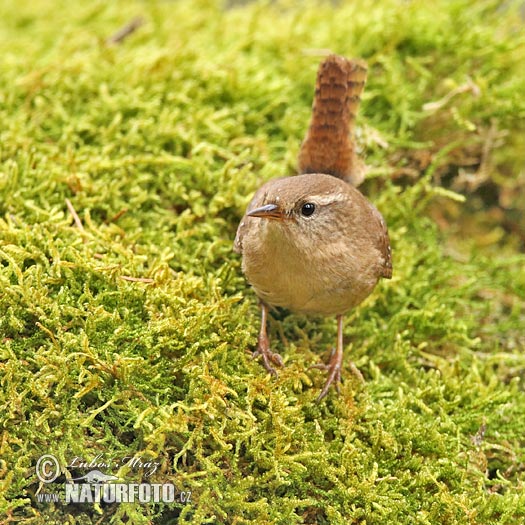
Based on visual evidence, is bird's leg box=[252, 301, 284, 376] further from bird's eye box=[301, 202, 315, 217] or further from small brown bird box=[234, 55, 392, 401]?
bird's eye box=[301, 202, 315, 217]

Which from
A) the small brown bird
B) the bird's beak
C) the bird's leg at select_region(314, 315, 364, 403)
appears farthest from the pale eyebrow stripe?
the bird's leg at select_region(314, 315, 364, 403)

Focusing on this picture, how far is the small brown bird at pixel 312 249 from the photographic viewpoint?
2922 millimetres

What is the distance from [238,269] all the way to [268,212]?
640mm

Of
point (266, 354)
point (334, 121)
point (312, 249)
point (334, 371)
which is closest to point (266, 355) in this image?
point (266, 354)

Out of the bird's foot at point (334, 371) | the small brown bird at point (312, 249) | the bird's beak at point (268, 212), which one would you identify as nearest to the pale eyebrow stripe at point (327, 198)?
the small brown bird at point (312, 249)

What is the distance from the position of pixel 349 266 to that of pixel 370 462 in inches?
33.9

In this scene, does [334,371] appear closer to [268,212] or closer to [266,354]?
[266,354]

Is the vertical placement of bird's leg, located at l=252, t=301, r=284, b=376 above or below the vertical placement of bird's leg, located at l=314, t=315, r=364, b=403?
above

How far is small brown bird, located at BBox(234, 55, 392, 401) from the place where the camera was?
2922 mm

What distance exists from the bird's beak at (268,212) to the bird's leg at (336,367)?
29.4 inches

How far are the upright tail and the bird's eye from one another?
69 cm

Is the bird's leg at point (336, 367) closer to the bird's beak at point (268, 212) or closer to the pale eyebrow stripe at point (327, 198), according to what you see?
the pale eyebrow stripe at point (327, 198)

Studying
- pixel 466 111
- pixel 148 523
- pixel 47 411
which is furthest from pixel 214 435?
pixel 466 111

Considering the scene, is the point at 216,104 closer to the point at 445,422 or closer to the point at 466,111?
the point at 466,111
